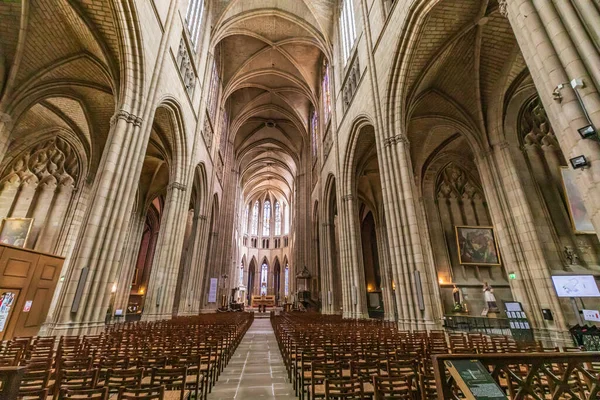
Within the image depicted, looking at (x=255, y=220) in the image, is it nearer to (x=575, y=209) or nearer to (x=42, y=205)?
(x=42, y=205)

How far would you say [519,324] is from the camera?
9031mm

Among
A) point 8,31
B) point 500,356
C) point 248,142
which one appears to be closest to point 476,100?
point 500,356

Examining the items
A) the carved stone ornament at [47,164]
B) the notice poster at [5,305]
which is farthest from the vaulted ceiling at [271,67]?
the notice poster at [5,305]

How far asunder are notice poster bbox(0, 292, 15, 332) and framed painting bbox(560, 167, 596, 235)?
18652 millimetres

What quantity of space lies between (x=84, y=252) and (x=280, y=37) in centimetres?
1920

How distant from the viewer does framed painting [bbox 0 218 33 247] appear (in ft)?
42.7

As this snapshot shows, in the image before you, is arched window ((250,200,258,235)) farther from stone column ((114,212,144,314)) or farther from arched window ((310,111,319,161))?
stone column ((114,212,144,314))

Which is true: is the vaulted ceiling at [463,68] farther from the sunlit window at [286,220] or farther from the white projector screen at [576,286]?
the sunlit window at [286,220]

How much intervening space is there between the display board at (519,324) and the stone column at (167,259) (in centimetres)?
1356

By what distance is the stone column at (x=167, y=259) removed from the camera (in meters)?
11.5

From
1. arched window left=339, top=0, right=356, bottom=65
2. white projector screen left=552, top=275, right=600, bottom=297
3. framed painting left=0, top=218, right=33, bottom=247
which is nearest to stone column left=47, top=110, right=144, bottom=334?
framed painting left=0, top=218, right=33, bottom=247

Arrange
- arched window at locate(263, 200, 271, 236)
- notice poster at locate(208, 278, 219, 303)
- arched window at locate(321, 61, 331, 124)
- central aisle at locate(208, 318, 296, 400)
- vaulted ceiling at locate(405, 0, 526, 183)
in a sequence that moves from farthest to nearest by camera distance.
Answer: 1. arched window at locate(263, 200, 271, 236)
2. notice poster at locate(208, 278, 219, 303)
3. arched window at locate(321, 61, 331, 124)
4. vaulted ceiling at locate(405, 0, 526, 183)
5. central aisle at locate(208, 318, 296, 400)

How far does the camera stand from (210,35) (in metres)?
16.0

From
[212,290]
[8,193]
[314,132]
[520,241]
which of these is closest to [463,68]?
[520,241]
